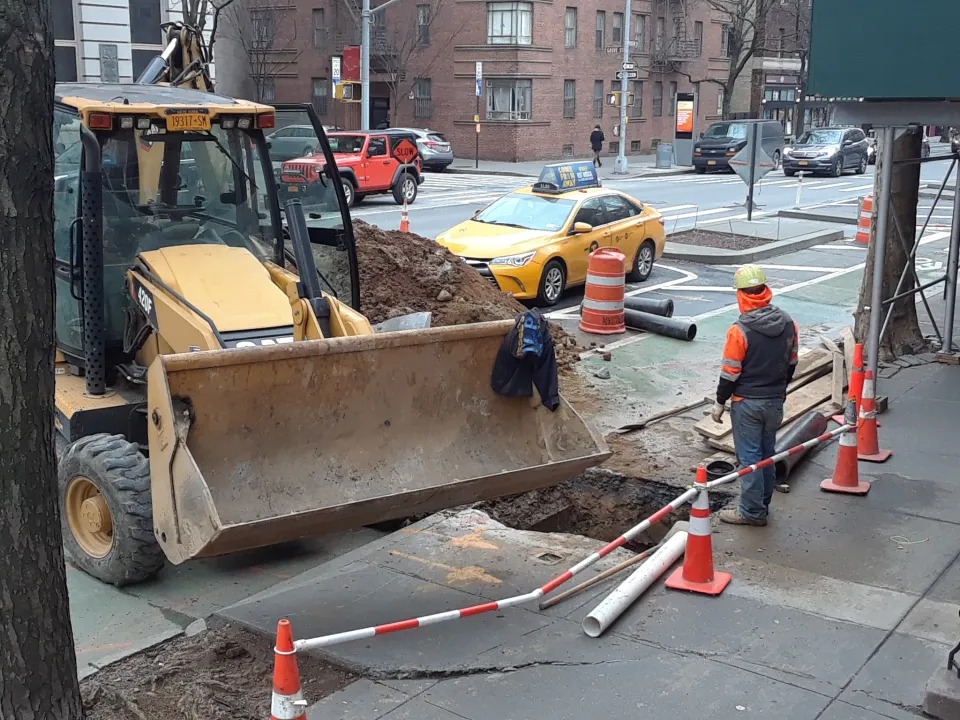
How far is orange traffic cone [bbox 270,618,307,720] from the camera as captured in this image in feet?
12.8

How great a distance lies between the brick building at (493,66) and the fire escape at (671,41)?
105 millimetres

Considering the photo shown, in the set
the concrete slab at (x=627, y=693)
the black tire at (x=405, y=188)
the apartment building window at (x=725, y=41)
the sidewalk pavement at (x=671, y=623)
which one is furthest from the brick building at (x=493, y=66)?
the concrete slab at (x=627, y=693)

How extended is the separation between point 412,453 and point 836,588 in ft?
9.01

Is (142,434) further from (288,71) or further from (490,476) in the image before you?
(288,71)

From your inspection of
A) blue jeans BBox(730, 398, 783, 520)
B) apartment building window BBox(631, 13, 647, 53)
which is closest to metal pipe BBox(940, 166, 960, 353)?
blue jeans BBox(730, 398, 783, 520)

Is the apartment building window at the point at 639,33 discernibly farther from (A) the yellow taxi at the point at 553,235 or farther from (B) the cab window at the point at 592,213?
(B) the cab window at the point at 592,213

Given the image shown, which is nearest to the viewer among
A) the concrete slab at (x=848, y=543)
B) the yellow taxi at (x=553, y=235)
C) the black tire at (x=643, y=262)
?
the concrete slab at (x=848, y=543)

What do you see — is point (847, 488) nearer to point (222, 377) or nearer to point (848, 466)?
point (848, 466)

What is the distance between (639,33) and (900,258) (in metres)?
48.3

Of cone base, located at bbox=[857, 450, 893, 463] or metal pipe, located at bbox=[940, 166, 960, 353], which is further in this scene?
metal pipe, located at bbox=[940, 166, 960, 353]

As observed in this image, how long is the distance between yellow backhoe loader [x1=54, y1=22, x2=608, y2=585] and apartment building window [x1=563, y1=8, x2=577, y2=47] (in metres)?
45.6

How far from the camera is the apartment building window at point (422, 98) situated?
2037 inches

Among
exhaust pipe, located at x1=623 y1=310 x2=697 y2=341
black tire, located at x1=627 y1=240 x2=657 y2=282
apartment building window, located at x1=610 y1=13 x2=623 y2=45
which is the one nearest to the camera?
exhaust pipe, located at x1=623 y1=310 x2=697 y2=341

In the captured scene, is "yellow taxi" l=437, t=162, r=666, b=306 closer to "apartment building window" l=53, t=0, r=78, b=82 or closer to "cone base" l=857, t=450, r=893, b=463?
"cone base" l=857, t=450, r=893, b=463
